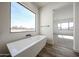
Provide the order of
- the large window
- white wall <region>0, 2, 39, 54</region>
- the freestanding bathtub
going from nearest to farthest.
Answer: the freestanding bathtub, white wall <region>0, 2, 39, 54</region>, the large window

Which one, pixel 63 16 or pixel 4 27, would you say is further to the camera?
pixel 63 16

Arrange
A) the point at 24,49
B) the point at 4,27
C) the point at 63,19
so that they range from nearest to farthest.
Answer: the point at 24,49 → the point at 4,27 → the point at 63,19

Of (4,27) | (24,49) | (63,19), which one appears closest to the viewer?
(24,49)

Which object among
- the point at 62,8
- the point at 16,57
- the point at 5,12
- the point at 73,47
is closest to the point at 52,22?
the point at 62,8

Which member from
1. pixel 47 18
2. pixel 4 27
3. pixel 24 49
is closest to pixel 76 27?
pixel 47 18

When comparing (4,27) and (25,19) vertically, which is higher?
(25,19)

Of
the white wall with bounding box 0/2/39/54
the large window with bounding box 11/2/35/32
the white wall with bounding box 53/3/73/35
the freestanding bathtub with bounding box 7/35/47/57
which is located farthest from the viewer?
the white wall with bounding box 53/3/73/35

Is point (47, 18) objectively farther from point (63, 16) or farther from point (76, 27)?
point (76, 27)

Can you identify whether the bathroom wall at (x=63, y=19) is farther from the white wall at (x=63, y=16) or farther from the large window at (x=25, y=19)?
the large window at (x=25, y=19)

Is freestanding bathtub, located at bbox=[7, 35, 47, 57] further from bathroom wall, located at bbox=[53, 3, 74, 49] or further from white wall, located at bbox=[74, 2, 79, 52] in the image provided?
white wall, located at bbox=[74, 2, 79, 52]

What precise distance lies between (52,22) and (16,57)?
6.04ft

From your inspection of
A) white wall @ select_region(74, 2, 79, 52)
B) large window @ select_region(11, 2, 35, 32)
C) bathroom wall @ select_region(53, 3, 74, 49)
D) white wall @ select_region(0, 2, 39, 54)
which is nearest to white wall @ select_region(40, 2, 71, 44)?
bathroom wall @ select_region(53, 3, 74, 49)

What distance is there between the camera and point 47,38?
Result: 2.52 metres

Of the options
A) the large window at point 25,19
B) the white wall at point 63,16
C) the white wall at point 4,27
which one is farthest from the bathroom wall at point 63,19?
the white wall at point 4,27
